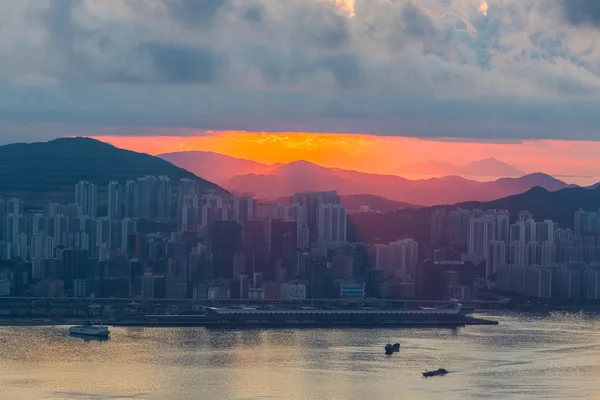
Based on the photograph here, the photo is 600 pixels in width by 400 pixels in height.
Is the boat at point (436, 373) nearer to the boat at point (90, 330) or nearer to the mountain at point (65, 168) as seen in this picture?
the boat at point (90, 330)

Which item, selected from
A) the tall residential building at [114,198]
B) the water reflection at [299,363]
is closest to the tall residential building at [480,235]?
the tall residential building at [114,198]

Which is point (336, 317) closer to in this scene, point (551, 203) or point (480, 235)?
point (480, 235)

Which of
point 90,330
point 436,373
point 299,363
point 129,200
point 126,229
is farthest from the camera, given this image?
point 129,200

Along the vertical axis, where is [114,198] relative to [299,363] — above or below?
above

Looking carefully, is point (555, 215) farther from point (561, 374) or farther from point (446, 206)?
point (561, 374)

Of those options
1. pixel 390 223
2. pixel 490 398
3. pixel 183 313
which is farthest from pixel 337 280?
pixel 490 398

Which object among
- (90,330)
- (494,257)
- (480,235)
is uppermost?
(480,235)

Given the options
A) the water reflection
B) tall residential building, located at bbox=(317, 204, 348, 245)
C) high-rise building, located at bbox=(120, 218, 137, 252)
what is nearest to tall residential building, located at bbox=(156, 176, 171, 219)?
high-rise building, located at bbox=(120, 218, 137, 252)

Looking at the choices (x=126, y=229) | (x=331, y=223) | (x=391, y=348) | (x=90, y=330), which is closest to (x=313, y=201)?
(x=331, y=223)
